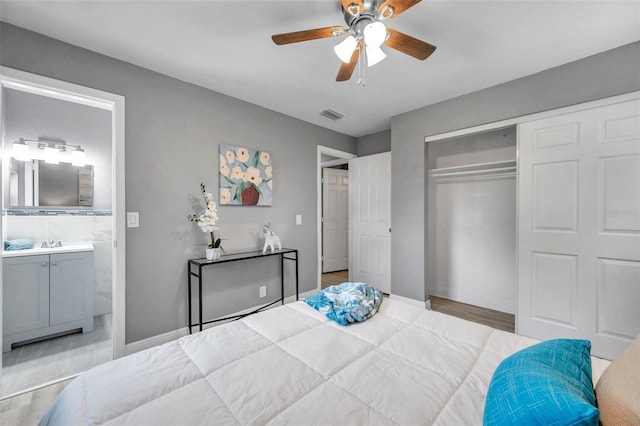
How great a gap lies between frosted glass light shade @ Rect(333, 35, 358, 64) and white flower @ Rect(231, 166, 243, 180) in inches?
68.9

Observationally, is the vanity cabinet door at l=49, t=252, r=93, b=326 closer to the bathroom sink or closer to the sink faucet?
the bathroom sink

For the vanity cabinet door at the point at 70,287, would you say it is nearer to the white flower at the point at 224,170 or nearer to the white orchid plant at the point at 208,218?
the white orchid plant at the point at 208,218

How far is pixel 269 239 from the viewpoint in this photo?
311 centimetres

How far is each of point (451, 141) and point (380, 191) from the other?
3.78 feet

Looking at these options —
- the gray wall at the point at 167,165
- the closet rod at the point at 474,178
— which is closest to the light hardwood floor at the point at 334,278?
the gray wall at the point at 167,165

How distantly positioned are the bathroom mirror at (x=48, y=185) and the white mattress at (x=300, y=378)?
2770 millimetres

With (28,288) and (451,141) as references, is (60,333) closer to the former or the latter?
(28,288)

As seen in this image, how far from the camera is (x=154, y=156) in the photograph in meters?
2.44

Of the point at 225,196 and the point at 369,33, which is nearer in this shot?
the point at 369,33

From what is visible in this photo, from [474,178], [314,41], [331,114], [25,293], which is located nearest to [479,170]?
[474,178]

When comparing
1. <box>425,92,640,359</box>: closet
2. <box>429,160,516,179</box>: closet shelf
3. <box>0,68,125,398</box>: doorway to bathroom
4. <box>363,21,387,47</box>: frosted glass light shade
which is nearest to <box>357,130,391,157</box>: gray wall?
<box>429,160,516,179</box>: closet shelf

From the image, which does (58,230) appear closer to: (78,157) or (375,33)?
(78,157)

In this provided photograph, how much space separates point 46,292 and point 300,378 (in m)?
2.90

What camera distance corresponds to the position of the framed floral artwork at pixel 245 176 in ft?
9.56
